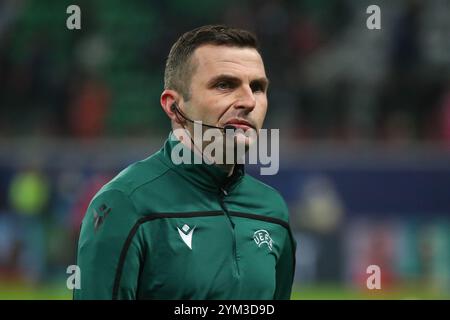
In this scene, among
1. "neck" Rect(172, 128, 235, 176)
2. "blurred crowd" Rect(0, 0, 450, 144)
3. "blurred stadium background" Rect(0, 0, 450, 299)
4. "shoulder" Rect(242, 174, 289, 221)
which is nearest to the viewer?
"neck" Rect(172, 128, 235, 176)

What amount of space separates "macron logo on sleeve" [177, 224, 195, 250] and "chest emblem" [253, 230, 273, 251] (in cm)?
30

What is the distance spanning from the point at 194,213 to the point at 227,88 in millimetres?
464

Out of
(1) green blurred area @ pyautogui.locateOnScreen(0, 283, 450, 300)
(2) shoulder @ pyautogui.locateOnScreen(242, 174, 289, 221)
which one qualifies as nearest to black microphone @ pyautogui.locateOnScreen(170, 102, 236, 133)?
(2) shoulder @ pyautogui.locateOnScreen(242, 174, 289, 221)

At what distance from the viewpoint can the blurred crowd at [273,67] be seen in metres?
13.3

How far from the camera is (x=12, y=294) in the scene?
37.4 feet

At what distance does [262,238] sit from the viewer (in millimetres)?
3502

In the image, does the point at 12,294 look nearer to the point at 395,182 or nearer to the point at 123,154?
the point at 123,154

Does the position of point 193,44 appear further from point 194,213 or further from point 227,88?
point 194,213

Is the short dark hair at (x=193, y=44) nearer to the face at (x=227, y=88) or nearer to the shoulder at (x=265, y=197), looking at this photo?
the face at (x=227, y=88)

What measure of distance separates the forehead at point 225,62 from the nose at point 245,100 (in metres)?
0.06

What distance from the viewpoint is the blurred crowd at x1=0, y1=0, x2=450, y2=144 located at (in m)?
13.3

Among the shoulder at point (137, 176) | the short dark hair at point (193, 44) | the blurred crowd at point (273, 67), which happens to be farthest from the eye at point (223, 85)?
the blurred crowd at point (273, 67)

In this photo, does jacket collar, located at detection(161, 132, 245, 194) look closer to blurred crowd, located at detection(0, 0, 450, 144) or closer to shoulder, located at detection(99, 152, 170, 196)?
shoulder, located at detection(99, 152, 170, 196)

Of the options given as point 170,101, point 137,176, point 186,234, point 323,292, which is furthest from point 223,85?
point 323,292
